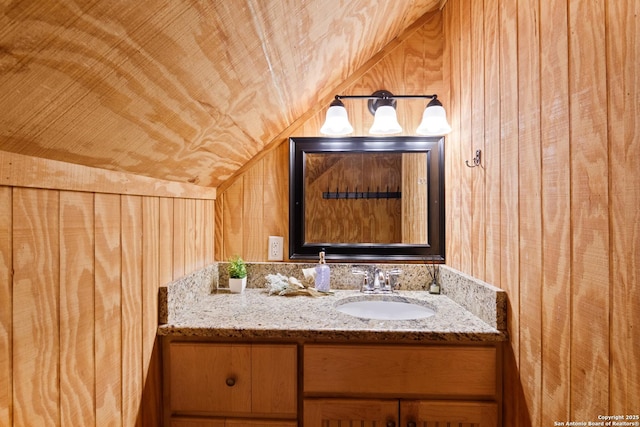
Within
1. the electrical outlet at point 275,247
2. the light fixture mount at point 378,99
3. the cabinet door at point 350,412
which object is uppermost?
Result: the light fixture mount at point 378,99

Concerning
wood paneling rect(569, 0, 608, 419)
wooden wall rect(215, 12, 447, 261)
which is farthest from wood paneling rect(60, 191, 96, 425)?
wood paneling rect(569, 0, 608, 419)

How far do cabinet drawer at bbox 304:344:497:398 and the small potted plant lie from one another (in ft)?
2.12

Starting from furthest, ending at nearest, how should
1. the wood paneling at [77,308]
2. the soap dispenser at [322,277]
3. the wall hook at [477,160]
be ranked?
the soap dispenser at [322,277], the wall hook at [477,160], the wood paneling at [77,308]

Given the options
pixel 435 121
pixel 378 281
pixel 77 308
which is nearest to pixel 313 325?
pixel 378 281

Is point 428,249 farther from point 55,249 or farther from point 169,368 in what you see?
point 55,249

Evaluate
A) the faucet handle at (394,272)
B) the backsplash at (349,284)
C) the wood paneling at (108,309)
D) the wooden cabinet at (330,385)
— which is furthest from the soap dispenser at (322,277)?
the wood paneling at (108,309)

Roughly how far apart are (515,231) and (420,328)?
0.41 m

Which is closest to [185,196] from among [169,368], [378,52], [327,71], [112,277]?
[112,277]

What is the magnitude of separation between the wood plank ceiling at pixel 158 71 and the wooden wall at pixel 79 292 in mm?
72

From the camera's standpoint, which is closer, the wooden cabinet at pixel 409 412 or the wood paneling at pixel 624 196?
the wood paneling at pixel 624 196

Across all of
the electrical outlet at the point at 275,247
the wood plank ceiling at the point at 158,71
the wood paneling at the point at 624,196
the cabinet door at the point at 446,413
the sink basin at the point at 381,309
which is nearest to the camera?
the wood plank ceiling at the point at 158,71

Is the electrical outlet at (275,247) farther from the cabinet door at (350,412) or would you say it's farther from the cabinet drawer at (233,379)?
the cabinet door at (350,412)

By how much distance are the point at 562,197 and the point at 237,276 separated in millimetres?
1236

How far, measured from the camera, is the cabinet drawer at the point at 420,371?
105 cm
